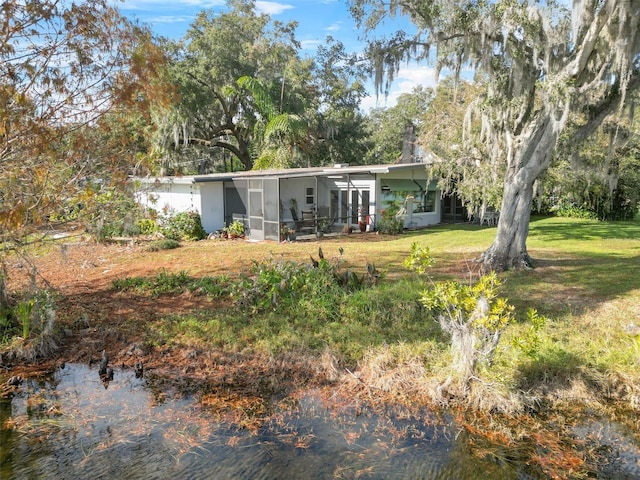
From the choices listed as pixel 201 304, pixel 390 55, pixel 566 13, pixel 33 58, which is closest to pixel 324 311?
pixel 201 304

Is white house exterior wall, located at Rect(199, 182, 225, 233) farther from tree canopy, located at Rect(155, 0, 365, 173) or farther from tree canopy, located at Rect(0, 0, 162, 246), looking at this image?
tree canopy, located at Rect(0, 0, 162, 246)

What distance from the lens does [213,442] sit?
5.00 metres

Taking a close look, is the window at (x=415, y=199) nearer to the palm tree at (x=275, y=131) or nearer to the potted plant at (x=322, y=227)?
the potted plant at (x=322, y=227)

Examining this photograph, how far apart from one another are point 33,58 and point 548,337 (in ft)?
28.2

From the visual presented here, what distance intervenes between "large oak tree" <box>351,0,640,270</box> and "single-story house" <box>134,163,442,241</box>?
24.3 ft

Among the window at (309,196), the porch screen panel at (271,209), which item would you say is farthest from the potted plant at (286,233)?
the window at (309,196)

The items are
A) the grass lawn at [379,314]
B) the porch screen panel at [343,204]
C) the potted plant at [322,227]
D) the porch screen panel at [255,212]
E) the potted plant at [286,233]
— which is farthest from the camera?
the porch screen panel at [343,204]

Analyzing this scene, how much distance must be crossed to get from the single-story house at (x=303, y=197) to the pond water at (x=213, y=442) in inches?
468

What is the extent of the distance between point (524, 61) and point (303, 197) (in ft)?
41.8

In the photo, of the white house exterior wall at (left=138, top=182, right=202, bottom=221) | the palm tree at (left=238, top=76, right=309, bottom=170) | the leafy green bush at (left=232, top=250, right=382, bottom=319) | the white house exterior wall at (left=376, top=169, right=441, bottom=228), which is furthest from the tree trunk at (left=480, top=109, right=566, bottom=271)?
the palm tree at (left=238, top=76, right=309, bottom=170)

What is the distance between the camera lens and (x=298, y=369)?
666 centimetres

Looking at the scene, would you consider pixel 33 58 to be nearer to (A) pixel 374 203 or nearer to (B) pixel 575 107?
(B) pixel 575 107

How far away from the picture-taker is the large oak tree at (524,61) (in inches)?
354

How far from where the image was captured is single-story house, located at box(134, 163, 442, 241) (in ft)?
58.8
